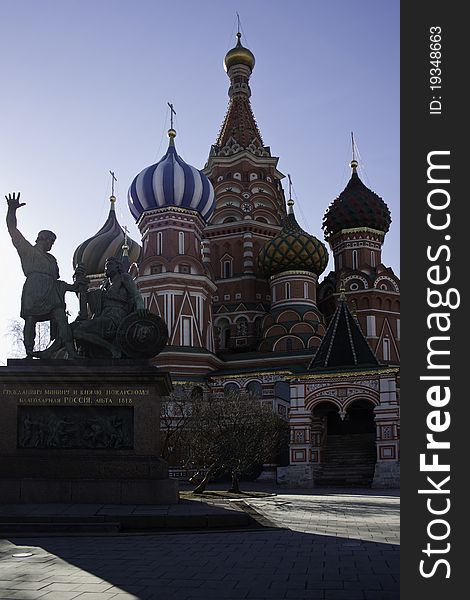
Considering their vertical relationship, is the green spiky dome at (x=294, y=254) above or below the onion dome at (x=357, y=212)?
below

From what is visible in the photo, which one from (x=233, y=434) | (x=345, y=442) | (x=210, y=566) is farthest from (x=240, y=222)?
(x=210, y=566)

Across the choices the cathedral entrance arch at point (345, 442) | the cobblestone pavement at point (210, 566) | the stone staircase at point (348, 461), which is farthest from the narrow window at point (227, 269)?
the cobblestone pavement at point (210, 566)

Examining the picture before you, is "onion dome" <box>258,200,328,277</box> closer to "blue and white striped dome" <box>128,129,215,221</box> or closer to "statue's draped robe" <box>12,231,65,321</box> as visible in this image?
"blue and white striped dome" <box>128,129,215,221</box>

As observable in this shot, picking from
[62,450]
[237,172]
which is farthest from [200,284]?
[62,450]

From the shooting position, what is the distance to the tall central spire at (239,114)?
2275 inches

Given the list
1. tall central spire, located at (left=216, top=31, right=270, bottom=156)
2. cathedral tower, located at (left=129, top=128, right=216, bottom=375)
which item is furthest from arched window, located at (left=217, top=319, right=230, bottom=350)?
tall central spire, located at (left=216, top=31, right=270, bottom=156)

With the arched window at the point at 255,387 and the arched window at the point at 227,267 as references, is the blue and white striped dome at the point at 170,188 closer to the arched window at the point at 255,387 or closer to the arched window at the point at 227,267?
the arched window at the point at 227,267

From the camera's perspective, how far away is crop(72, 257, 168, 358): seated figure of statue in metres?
14.8

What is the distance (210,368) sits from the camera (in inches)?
1750

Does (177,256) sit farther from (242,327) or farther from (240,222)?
(240,222)

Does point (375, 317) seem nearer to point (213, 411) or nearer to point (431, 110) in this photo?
point (213, 411)

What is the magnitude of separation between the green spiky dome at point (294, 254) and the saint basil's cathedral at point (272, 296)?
0.22 ft

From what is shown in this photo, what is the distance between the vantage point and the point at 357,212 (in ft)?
170

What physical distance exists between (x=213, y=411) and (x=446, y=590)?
25474 millimetres
